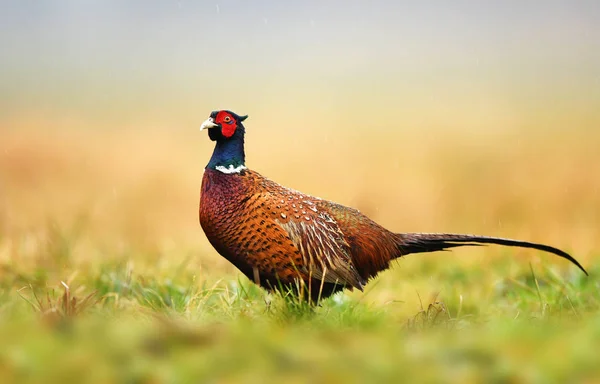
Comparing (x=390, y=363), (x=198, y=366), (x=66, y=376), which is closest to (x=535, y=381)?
(x=390, y=363)

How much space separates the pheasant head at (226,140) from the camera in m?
5.41

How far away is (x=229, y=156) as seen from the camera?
5.45 metres

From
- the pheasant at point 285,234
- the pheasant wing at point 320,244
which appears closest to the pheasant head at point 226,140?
the pheasant at point 285,234

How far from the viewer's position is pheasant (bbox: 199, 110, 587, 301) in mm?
5145

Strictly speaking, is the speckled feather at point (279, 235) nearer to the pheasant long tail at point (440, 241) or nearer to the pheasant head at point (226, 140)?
the pheasant head at point (226, 140)

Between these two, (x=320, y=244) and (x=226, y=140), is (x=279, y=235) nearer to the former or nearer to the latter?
(x=320, y=244)

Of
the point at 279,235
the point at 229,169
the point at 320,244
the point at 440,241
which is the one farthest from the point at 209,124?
the point at 440,241

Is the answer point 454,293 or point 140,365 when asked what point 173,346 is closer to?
point 140,365

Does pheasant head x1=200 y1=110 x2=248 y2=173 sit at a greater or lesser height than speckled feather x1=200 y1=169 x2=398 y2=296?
greater

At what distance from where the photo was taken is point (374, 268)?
18.9ft

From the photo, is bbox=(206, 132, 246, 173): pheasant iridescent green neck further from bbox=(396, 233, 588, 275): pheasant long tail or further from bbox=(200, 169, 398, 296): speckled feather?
bbox=(396, 233, 588, 275): pheasant long tail

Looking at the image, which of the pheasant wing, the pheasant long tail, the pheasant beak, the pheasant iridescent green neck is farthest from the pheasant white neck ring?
the pheasant long tail

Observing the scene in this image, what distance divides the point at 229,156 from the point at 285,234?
27.8 inches

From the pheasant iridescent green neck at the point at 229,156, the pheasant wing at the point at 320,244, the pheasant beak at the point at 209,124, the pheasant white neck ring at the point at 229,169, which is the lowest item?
the pheasant wing at the point at 320,244
